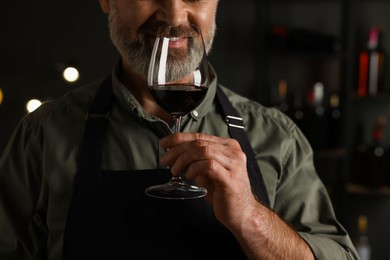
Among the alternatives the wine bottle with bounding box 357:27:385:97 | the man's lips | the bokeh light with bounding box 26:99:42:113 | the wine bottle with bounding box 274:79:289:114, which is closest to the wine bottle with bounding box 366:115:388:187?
the wine bottle with bounding box 357:27:385:97

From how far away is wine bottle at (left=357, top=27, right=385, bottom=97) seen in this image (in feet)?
12.8

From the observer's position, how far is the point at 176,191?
57.0 inches

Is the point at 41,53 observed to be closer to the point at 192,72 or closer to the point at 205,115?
the point at 205,115

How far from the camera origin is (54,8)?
3.48 meters

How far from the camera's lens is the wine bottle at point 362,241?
3.78 m

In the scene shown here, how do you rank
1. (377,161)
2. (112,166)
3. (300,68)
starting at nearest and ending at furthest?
1. (112,166)
2. (377,161)
3. (300,68)

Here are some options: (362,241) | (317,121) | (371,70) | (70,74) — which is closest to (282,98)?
(317,121)

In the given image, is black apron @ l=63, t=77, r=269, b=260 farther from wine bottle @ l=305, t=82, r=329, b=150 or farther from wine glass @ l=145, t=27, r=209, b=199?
wine bottle @ l=305, t=82, r=329, b=150

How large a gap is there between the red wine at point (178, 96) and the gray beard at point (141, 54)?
25 mm

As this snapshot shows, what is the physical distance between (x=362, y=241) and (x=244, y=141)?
242 cm

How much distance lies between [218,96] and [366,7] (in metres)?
2.59

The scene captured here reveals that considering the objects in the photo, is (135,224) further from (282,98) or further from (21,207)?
(282,98)

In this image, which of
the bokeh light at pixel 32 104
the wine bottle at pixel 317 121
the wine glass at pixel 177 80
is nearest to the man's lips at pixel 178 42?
the wine glass at pixel 177 80

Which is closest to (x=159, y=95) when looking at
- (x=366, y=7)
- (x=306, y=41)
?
(x=306, y=41)
